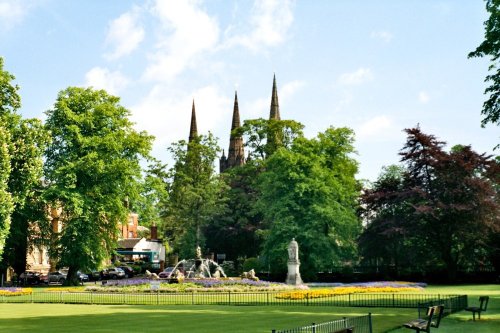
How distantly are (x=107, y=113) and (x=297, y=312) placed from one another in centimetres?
3342

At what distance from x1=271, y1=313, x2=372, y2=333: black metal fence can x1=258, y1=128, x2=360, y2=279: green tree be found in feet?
118

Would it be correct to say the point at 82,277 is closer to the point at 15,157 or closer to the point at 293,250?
the point at 15,157

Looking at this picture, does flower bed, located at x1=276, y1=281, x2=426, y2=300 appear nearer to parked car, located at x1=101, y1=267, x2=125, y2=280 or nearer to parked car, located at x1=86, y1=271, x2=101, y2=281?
parked car, located at x1=101, y1=267, x2=125, y2=280

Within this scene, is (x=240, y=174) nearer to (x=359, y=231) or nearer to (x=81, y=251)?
(x=359, y=231)

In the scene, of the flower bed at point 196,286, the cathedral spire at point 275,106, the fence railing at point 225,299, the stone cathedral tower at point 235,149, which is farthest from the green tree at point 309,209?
the stone cathedral tower at point 235,149

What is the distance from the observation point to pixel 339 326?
48.8 ft

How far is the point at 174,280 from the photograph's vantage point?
4578cm

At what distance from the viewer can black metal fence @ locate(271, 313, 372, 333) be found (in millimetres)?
13219

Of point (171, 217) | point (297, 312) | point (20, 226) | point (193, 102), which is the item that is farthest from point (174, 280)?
point (193, 102)

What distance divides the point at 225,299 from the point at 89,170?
860 inches

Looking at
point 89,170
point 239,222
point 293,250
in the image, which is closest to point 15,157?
point 89,170

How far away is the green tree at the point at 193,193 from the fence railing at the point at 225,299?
36.4m

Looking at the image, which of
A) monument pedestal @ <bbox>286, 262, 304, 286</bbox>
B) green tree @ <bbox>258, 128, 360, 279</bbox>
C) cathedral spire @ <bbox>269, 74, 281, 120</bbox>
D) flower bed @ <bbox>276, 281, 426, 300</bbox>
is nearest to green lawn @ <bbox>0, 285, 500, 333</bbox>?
flower bed @ <bbox>276, 281, 426, 300</bbox>

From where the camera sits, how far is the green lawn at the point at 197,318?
824 inches
